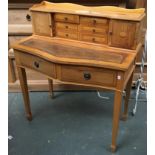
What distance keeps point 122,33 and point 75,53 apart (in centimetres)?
34

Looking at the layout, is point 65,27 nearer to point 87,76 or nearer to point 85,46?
point 85,46

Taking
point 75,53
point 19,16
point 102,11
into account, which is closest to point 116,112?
point 75,53

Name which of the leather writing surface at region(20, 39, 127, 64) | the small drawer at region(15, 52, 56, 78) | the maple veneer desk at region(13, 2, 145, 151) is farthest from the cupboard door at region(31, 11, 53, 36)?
the small drawer at region(15, 52, 56, 78)

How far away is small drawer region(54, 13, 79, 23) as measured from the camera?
1485 millimetres

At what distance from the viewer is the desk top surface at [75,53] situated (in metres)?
1.26

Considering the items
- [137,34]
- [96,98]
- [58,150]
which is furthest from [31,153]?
[137,34]

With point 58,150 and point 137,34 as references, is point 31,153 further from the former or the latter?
point 137,34

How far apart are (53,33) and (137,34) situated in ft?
2.09

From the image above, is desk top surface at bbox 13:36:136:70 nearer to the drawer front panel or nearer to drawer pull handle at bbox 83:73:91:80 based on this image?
drawer pull handle at bbox 83:73:91:80

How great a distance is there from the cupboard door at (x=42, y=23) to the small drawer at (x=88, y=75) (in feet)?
1.38

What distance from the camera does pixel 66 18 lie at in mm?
1517

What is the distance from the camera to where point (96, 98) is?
2.19 m

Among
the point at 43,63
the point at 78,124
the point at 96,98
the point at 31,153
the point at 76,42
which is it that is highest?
the point at 76,42

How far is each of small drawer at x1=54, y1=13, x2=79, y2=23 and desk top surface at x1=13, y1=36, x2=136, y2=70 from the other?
0.49 feet
